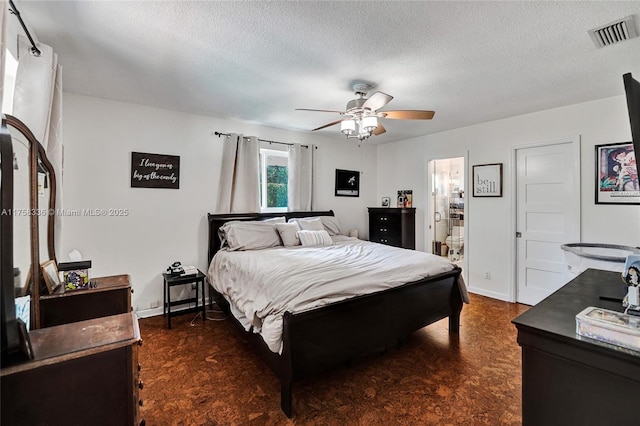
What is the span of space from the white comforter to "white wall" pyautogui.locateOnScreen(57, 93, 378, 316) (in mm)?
667

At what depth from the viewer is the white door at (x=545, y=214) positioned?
3381mm

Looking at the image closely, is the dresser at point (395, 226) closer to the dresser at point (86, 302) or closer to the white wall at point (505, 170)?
the white wall at point (505, 170)

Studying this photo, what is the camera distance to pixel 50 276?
1.63 m

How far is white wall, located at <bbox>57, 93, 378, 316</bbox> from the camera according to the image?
304 cm

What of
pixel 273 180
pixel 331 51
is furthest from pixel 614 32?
pixel 273 180

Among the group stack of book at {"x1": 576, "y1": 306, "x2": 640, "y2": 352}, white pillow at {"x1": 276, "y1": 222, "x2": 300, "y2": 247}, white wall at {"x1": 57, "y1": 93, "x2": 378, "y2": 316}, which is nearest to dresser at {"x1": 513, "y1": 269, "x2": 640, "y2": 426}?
stack of book at {"x1": 576, "y1": 306, "x2": 640, "y2": 352}

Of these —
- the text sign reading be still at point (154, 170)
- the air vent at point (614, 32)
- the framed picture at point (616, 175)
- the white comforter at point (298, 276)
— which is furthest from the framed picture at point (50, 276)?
the framed picture at point (616, 175)

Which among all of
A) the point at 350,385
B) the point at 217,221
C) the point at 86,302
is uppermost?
the point at 217,221

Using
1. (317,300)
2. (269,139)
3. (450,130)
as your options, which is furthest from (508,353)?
(269,139)

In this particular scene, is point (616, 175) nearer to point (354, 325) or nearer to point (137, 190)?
point (354, 325)

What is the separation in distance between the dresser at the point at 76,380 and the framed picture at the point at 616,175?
4.40 m

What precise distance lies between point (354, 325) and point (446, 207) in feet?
14.3

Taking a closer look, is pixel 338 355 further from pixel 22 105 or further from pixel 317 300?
pixel 22 105

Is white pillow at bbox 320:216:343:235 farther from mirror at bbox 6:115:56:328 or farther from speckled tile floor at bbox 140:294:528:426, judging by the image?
mirror at bbox 6:115:56:328
